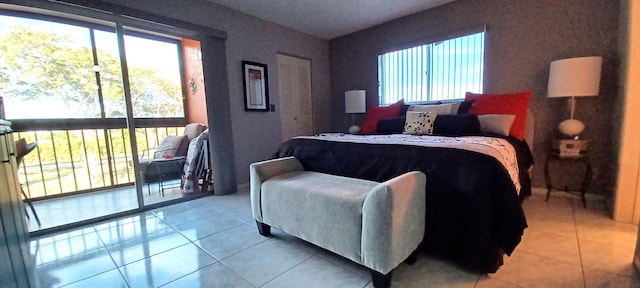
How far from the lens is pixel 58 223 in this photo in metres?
2.30

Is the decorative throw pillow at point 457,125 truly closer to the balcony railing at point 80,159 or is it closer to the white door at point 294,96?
the white door at point 294,96

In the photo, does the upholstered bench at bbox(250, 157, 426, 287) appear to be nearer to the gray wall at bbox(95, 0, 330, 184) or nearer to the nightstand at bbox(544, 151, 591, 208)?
the gray wall at bbox(95, 0, 330, 184)

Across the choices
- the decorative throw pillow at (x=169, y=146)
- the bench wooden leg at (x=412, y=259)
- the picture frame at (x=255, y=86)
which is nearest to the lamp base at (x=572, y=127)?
the bench wooden leg at (x=412, y=259)

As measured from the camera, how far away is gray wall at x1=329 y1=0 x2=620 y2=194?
7.66 feet

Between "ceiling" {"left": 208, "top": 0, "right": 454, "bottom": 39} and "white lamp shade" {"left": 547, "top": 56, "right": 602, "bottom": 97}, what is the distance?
1.53 m

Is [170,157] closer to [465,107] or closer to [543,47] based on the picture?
[465,107]

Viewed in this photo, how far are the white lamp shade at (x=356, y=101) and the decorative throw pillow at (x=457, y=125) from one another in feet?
4.68

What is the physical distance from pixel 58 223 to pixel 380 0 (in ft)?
13.3

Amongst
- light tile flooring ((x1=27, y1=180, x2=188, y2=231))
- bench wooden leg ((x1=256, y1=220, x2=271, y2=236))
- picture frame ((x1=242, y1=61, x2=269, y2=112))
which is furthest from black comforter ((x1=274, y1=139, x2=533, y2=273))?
light tile flooring ((x1=27, y1=180, x2=188, y2=231))

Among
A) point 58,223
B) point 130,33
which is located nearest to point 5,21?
point 130,33

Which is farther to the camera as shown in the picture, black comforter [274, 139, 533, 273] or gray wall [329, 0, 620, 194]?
gray wall [329, 0, 620, 194]

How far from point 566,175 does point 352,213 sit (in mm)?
2715

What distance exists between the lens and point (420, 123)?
8.65 ft

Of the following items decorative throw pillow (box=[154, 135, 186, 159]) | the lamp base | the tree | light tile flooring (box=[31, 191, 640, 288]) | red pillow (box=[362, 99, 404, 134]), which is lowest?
light tile flooring (box=[31, 191, 640, 288])
